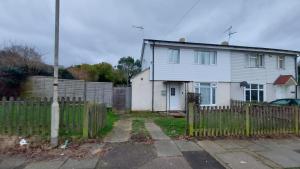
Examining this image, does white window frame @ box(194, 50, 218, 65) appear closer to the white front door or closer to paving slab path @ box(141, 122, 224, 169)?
the white front door

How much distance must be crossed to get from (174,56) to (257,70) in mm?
8291

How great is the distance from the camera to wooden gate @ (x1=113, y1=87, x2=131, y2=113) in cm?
1953

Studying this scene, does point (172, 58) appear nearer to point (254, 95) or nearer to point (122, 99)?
point (122, 99)

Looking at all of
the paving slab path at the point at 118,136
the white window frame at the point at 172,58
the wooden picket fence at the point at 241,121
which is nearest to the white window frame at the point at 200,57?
the white window frame at the point at 172,58

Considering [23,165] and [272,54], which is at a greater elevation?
[272,54]

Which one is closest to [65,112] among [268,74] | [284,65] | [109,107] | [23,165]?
[23,165]

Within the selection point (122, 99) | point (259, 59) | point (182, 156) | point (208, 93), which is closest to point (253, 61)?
point (259, 59)

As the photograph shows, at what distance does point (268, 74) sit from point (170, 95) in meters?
9.89

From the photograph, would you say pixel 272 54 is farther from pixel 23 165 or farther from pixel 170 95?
pixel 23 165

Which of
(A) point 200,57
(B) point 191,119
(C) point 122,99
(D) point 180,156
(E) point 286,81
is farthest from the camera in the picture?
(E) point 286,81

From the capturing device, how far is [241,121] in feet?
30.0

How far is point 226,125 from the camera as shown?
8945 millimetres

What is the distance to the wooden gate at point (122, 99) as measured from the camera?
19.5 metres

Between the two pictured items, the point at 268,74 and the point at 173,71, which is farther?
the point at 268,74
